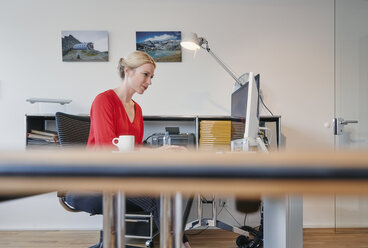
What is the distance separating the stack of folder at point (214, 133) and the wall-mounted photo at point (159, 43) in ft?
2.67

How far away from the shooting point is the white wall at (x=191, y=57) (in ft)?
8.99

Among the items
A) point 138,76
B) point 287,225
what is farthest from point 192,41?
point 287,225

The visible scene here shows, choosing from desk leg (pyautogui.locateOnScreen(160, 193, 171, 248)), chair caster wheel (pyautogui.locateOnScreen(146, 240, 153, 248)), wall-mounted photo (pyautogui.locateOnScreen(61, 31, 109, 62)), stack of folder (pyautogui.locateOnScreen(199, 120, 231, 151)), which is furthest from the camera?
wall-mounted photo (pyautogui.locateOnScreen(61, 31, 109, 62))

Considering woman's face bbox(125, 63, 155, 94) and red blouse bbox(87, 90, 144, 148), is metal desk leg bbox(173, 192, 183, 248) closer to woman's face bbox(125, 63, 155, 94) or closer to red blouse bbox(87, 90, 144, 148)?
red blouse bbox(87, 90, 144, 148)

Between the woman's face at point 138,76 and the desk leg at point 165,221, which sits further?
the woman's face at point 138,76

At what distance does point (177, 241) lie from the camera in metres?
0.51


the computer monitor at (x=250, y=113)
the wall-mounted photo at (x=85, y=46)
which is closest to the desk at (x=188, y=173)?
the computer monitor at (x=250, y=113)

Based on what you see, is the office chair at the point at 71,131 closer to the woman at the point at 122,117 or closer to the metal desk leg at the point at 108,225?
the woman at the point at 122,117

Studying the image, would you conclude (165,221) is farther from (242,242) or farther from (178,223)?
(242,242)

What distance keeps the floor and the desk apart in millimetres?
2247

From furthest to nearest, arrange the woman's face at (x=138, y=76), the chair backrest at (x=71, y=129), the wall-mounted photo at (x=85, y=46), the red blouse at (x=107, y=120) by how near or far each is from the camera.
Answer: the wall-mounted photo at (x=85, y=46) < the woman's face at (x=138, y=76) < the chair backrest at (x=71, y=129) < the red blouse at (x=107, y=120)

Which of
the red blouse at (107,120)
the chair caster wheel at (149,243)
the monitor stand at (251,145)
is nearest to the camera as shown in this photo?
the monitor stand at (251,145)

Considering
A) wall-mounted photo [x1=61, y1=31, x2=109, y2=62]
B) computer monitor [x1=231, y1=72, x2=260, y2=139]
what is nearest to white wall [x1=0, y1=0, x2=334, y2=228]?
wall-mounted photo [x1=61, y1=31, x2=109, y2=62]

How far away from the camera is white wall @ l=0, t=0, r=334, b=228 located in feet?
8.99
